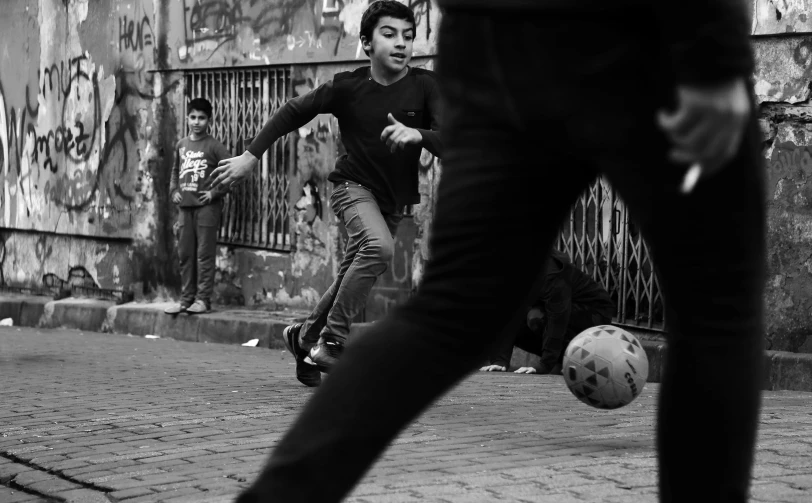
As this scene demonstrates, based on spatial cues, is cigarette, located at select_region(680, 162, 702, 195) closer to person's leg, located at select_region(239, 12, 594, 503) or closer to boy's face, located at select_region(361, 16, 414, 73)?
person's leg, located at select_region(239, 12, 594, 503)

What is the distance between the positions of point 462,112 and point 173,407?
4.18m

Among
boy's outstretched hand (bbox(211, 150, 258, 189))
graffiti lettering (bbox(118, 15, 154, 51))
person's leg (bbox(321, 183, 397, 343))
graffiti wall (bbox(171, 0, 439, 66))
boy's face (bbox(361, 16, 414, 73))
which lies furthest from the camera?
graffiti lettering (bbox(118, 15, 154, 51))

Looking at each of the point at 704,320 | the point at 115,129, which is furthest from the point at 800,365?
the point at 115,129

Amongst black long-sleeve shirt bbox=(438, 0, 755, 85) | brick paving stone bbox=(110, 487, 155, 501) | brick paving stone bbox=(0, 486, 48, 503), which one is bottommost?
brick paving stone bbox=(0, 486, 48, 503)

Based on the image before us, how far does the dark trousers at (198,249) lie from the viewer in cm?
1236

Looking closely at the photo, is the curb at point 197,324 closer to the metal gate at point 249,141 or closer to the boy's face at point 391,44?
the metal gate at point 249,141

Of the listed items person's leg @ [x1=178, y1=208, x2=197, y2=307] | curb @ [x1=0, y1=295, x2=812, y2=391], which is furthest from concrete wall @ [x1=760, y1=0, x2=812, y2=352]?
person's leg @ [x1=178, y1=208, x2=197, y2=307]

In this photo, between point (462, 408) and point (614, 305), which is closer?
point (462, 408)

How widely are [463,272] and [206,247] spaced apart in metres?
10.5

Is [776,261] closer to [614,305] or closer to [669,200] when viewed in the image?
[614,305]

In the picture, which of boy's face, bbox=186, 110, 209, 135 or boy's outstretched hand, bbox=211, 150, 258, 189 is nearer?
boy's outstretched hand, bbox=211, 150, 258, 189

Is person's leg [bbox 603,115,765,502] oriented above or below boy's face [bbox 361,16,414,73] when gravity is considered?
below

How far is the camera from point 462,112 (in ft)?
7.03

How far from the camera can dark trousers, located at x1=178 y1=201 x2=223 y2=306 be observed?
12.4 meters
